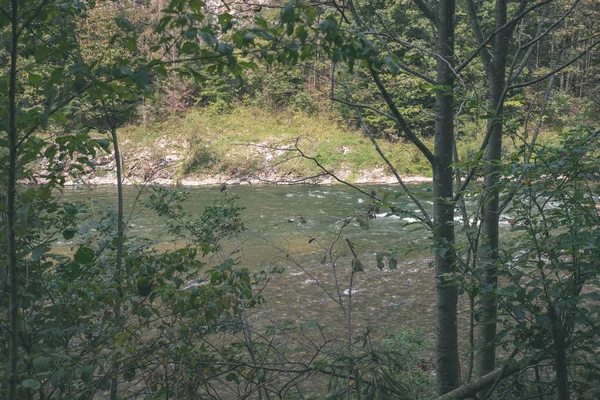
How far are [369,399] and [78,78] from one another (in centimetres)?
147

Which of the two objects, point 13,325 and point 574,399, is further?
point 574,399

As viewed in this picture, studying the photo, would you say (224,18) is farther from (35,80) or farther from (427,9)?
(427,9)

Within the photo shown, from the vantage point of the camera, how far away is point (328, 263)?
8.24m

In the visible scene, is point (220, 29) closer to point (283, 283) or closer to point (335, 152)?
point (283, 283)

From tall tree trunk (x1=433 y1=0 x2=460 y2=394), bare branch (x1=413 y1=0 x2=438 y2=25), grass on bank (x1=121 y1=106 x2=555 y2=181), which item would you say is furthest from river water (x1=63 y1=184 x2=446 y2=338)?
grass on bank (x1=121 y1=106 x2=555 y2=181)

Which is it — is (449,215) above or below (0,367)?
above

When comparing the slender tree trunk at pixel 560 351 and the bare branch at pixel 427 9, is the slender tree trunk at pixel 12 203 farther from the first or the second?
the bare branch at pixel 427 9

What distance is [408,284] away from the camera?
7395mm

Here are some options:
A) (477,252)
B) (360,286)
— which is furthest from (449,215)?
(360,286)

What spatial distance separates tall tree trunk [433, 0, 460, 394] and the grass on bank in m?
15.7

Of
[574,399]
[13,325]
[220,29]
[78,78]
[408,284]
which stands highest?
[220,29]

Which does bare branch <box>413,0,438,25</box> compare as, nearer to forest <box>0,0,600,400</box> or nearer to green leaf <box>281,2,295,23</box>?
forest <box>0,0,600,400</box>

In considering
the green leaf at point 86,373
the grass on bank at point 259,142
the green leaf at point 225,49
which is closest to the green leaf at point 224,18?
the green leaf at point 225,49

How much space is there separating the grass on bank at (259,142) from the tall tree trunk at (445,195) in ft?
51.5
